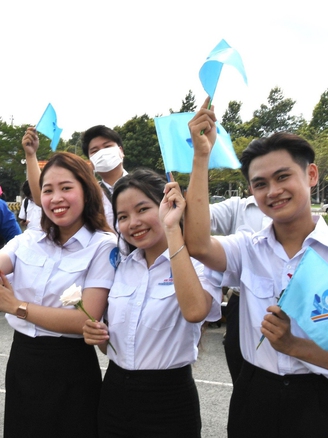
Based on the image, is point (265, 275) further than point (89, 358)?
No

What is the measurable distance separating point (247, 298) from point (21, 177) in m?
26.0

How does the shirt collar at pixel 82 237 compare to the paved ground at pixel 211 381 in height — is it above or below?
above

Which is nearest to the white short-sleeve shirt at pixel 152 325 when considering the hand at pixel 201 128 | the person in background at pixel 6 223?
the hand at pixel 201 128

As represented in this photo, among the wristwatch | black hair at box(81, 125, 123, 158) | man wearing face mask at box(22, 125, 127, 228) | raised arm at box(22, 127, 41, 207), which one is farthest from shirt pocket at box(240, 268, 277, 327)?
black hair at box(81, 125, 123, 158)

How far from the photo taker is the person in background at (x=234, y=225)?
2.51 m

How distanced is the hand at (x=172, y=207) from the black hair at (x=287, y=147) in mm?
309

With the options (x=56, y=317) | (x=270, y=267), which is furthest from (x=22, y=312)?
(x=270, y=267)

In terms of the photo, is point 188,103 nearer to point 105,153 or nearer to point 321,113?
point 321,113

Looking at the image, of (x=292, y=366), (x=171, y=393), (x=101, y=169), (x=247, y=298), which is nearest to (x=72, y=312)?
(x=171, y=393)

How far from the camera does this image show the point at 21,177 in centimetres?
2600

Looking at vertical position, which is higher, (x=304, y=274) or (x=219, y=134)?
(x=219, y=134)

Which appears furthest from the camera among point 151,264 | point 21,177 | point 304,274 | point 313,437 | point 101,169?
point 21,177

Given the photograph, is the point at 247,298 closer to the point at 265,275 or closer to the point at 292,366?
the point at 265,275

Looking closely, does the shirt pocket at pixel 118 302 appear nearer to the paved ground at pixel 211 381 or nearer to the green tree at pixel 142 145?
the paved ground at pixel 211 381
